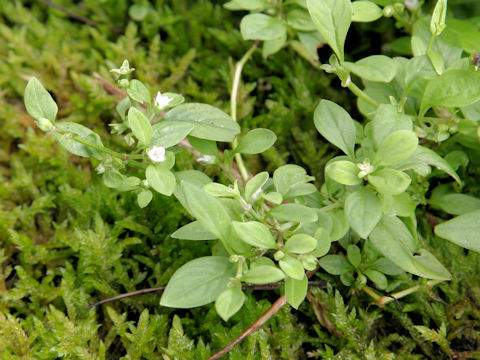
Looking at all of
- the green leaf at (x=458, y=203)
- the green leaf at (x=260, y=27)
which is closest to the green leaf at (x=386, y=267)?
the green leaf at (x=458, y=203)

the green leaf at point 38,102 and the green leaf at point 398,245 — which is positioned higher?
the green leaf at point 38,102

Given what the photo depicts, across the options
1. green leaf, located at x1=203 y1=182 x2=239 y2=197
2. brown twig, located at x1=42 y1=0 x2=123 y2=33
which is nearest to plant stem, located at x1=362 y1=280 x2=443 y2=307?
green leaf, located at x1=203 y1=182 x2=239 y2=197

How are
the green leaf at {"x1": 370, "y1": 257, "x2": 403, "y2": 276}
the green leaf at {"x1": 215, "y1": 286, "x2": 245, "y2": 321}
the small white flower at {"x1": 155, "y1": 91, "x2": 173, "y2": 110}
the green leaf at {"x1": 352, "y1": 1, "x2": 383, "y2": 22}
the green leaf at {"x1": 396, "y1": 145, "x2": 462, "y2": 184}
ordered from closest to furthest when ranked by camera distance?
the green leaf at {"x1": 215, "y1": 286, "x2": 245, "y2": 321}
the green leaf at {"x1": 396, "y1": 145, "x2": 462, "y2": 184}
the small white flower at {"x1": 155, "y1": 91, "x2": 173, "y2": 110}
the green leaf at {"x1": 370, "y1": 257, "x2": 403, "y2": 276}
the green leaf at {"x1": 352, "y1": 1, "x2": 383, "y2": 22}

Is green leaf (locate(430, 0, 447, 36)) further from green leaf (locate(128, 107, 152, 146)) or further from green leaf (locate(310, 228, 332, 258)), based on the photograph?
green leaf (locate(128, 107, 152, 146))

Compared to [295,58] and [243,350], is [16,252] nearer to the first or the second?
[243,350]

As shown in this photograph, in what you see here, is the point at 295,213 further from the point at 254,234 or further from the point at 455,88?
the point at 455,88

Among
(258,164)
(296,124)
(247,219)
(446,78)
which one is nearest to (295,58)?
(296,124)

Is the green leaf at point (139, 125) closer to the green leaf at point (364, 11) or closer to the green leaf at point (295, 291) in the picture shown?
the green leaf at point (295, 291)
